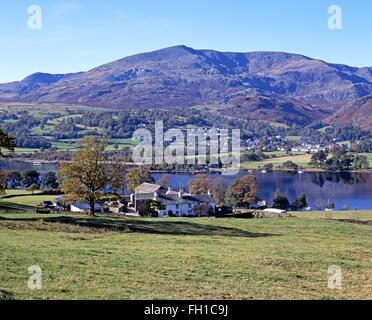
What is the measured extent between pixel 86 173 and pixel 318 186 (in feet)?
343

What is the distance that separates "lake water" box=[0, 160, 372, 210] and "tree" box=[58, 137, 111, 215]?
58833mm

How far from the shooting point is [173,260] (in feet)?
75.2

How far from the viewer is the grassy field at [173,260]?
16828mm

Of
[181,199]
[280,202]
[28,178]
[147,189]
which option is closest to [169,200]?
[181,199]

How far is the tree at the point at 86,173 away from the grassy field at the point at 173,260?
6.75m

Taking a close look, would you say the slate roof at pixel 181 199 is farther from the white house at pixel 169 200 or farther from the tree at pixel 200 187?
the tree at pixel 200 187

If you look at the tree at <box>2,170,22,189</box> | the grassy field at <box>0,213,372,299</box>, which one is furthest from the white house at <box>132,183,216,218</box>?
the tree at <box>2,170,22,189</box>

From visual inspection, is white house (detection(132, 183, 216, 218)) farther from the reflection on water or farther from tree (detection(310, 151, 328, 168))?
tree (detection(310, 151, 328, 168))

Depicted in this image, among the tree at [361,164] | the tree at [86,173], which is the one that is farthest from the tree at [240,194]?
the tree at [361,164]

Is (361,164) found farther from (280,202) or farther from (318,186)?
(280,202)

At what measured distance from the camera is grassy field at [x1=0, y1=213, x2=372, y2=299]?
1683 centimetres

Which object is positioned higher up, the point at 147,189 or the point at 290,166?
the point at 147,189

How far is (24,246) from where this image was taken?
2369cm

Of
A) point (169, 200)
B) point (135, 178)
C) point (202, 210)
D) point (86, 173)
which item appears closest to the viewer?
point (86, 173)
